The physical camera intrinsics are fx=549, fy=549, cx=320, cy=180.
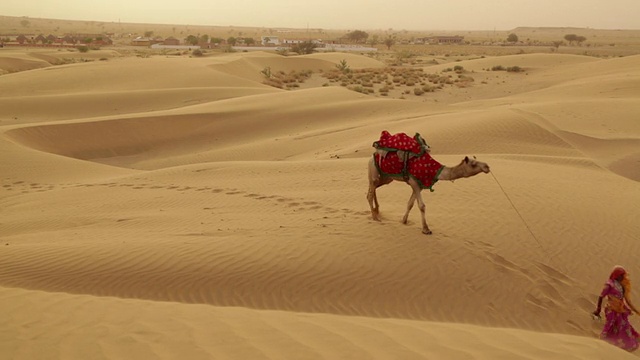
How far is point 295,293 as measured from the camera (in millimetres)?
7773

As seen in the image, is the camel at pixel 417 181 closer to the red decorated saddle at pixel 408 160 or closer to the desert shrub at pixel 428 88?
the red decorated saddle at pixel 408 160

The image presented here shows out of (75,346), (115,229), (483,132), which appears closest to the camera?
(75,346)

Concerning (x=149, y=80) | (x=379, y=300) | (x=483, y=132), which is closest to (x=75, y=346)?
(x=379, y=300)

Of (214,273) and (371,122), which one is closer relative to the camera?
(214,273)

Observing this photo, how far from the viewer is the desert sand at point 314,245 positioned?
5.42m

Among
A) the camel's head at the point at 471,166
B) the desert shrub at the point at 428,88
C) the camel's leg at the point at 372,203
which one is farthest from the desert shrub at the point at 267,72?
the camel's head at the point at 471,166

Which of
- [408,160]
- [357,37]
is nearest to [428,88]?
[408,160]

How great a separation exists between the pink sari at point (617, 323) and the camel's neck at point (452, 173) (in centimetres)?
263

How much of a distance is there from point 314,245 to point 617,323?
4444 millimetres

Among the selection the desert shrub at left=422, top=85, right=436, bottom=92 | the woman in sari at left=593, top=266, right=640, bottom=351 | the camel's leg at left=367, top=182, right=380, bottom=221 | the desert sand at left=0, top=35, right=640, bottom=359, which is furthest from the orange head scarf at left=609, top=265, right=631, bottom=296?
the desert shrub at left=422, top=85, right=436, bottom=92

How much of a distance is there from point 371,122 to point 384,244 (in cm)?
1551

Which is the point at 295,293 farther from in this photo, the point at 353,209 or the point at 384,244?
the point at 353,209

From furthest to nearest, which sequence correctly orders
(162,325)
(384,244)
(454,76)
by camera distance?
(454,76) < (384,244) < (162,325)

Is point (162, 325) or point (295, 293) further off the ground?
point (162, 325)
